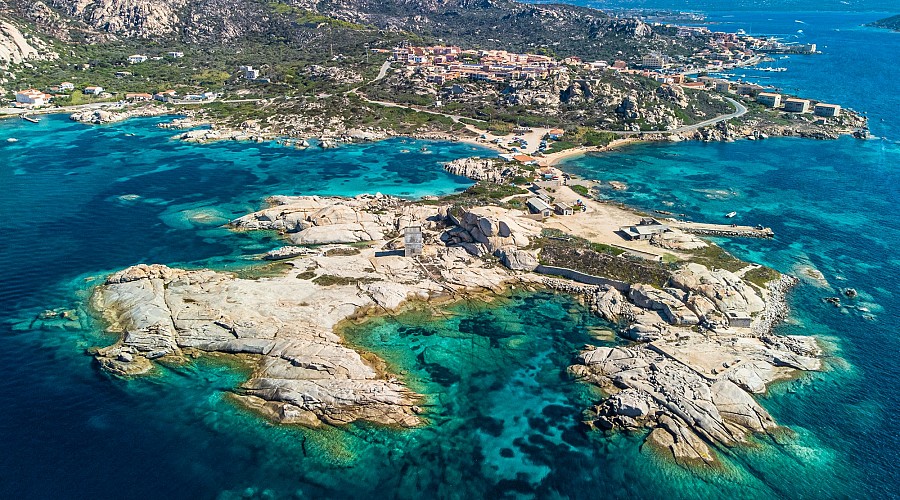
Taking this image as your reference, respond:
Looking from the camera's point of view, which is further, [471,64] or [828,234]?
[471,64]

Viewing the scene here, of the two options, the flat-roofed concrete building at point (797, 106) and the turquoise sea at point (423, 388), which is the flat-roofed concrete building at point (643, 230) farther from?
the flat-roofed concrete building at point (797, 106)

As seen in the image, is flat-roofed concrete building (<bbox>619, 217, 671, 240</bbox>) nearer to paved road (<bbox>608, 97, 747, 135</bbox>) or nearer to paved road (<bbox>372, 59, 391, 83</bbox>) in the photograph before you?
paved road (<bbox>608, 97, 747, 135</bbox>)

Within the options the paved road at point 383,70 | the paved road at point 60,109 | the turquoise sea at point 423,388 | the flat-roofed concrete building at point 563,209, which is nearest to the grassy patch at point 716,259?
the turquoise sea at point 423,388

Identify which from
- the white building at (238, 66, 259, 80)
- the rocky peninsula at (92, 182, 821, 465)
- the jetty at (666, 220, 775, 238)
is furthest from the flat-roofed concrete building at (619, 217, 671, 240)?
the white building at (238, 66, 259, 80)

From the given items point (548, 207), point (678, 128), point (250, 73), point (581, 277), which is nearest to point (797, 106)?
point (678, 128)

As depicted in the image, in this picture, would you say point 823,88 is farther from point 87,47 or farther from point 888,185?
point 87,47

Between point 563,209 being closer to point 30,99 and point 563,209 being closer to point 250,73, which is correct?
point 250,73

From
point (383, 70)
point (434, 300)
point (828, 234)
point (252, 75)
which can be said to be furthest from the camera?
point (383, 70)
